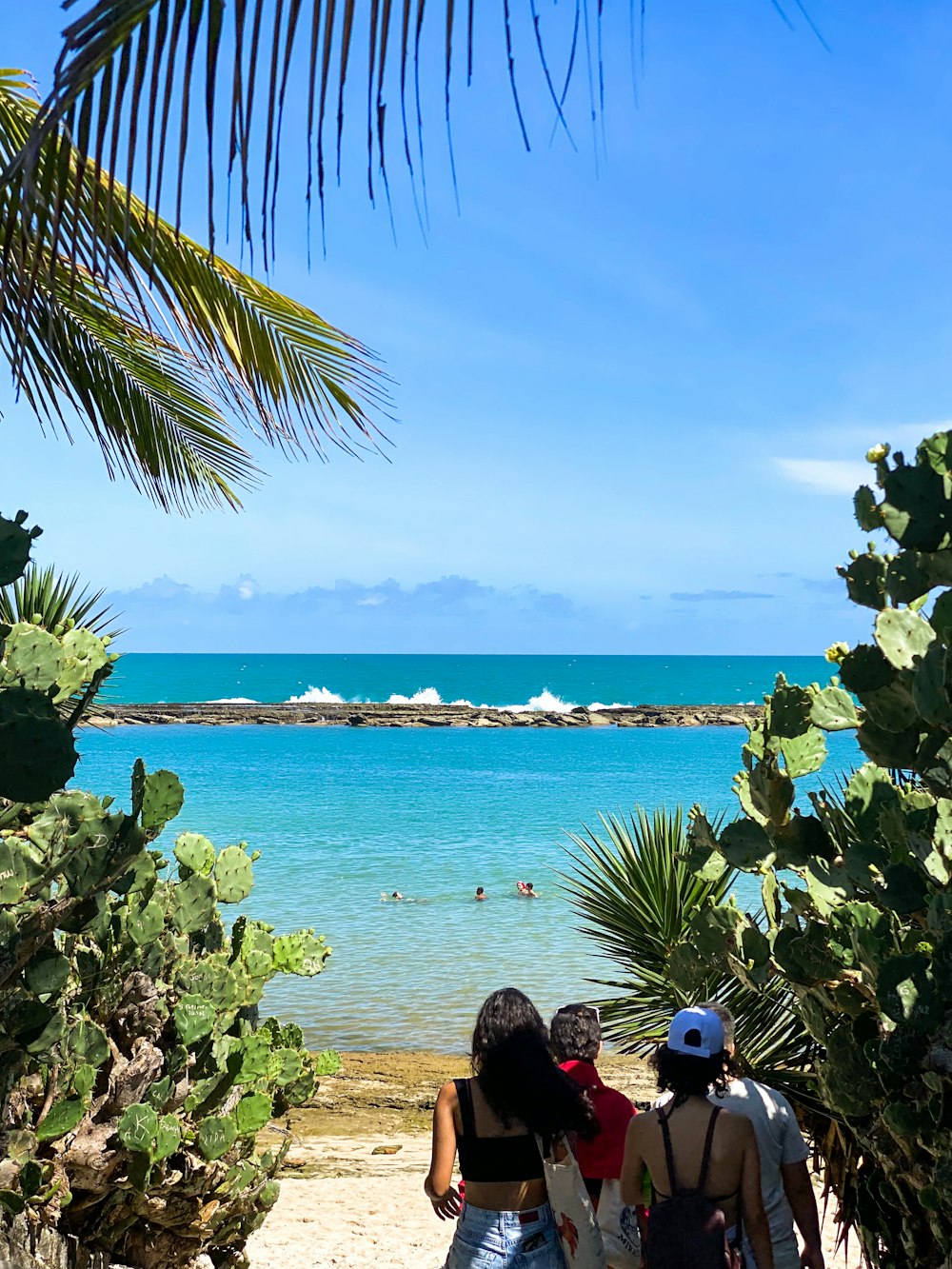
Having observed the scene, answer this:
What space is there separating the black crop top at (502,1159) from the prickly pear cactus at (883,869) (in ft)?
2.86

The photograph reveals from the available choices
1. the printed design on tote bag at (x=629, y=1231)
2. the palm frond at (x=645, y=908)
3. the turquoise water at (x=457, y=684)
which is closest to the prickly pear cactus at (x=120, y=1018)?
the printed design on tote bag at (x=629, y=1231)

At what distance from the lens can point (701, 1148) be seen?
309 centimetres

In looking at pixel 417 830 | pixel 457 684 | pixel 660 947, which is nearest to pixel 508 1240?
pixel 660 947

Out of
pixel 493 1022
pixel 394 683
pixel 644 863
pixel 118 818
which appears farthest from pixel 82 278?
pixel 394 683

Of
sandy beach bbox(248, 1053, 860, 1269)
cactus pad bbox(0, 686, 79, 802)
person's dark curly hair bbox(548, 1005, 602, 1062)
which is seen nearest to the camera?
cactus pad bbox(0, 686, 79, 802)

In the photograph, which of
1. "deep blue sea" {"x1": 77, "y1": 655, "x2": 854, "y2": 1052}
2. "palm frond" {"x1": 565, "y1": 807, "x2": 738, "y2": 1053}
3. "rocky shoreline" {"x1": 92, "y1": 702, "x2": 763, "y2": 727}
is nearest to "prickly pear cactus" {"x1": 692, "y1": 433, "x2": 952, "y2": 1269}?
"deep blue sea" {"x1": 77, "y1": 655, "x2": 854, "y2": 1052}

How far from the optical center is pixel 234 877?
4.93m

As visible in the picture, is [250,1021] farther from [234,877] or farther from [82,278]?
[82,278]

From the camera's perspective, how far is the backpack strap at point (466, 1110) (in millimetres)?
3352

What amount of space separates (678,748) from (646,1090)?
39369mm

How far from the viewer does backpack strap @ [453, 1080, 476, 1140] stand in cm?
335

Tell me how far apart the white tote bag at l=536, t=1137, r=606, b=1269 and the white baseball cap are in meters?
0.53

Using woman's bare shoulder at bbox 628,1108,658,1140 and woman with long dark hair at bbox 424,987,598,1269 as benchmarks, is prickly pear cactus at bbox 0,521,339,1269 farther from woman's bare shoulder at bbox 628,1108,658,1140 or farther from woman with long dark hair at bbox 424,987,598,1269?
woman's bare shoulder at bbox 628,1108,658,1140

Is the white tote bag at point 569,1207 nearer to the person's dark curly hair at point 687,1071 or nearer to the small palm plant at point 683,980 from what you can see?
the person's dark curly hair at point 687,1071
